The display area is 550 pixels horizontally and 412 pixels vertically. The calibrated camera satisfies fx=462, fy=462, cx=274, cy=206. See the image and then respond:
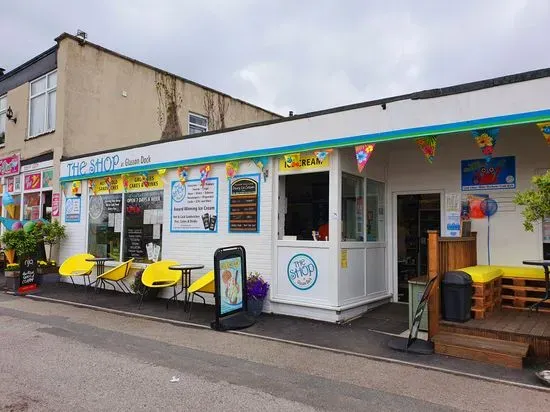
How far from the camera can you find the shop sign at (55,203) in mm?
12758

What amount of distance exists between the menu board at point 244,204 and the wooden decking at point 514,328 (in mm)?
3784

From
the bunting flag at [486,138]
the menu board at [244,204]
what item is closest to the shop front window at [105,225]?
the menu board at [244,204]

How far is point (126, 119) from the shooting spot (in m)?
15.1

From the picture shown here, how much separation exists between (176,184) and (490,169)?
6.06 m

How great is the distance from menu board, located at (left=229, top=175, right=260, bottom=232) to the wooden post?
131 inches

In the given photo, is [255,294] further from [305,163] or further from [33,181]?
[33,181]

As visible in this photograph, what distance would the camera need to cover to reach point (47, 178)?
536 inches

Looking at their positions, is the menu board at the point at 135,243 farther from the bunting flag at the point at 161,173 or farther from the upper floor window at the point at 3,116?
the upper floor window at the point at 3,116

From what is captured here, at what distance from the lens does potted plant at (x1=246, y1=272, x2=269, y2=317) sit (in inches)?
309

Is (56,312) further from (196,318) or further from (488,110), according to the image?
(488,110)

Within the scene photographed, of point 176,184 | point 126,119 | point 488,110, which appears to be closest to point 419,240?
point 488,110

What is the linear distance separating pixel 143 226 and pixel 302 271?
14.8ft

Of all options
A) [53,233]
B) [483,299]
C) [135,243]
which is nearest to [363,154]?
[483,299]

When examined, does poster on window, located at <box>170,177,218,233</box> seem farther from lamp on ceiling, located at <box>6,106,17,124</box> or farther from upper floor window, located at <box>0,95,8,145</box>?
upper floor window, located at <box>0,95,8,145</box>
